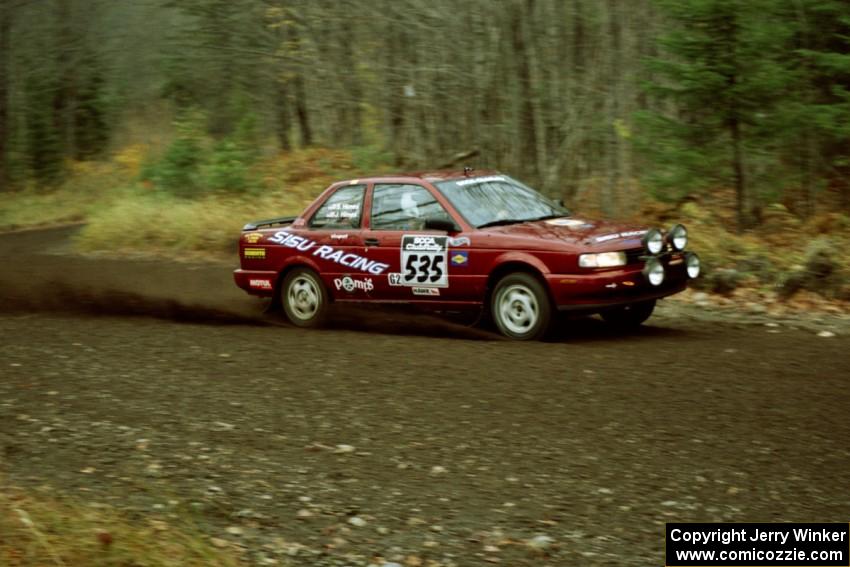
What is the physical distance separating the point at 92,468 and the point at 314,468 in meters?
1.31

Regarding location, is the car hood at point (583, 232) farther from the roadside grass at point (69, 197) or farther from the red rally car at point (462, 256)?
the roadside grass at point (69, 197)

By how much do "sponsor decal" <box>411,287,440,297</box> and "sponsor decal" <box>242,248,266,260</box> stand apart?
2109mm

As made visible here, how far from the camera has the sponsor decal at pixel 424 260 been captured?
10.1 meters

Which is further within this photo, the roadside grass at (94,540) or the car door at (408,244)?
the car door at (408,244)

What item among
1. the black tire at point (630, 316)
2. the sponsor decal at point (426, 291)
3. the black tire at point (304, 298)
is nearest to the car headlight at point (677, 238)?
the black tire at point (630, 316)

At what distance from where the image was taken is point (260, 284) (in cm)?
1159

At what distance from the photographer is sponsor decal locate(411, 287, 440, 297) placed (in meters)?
10.2

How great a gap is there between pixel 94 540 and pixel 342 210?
22.0 feet

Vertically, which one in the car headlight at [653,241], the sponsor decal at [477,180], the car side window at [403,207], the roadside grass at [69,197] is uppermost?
the roadside grass at [69,197]

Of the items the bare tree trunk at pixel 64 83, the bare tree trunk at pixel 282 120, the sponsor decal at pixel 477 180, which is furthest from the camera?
the bare tree trunk at pixel 64 83

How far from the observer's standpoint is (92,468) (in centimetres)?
605

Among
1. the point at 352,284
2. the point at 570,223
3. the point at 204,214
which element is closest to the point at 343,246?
the point at 352,284

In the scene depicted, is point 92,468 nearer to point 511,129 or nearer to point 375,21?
point 511,129

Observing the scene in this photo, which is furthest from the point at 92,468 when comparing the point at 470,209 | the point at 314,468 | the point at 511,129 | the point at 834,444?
the point at 511,129
